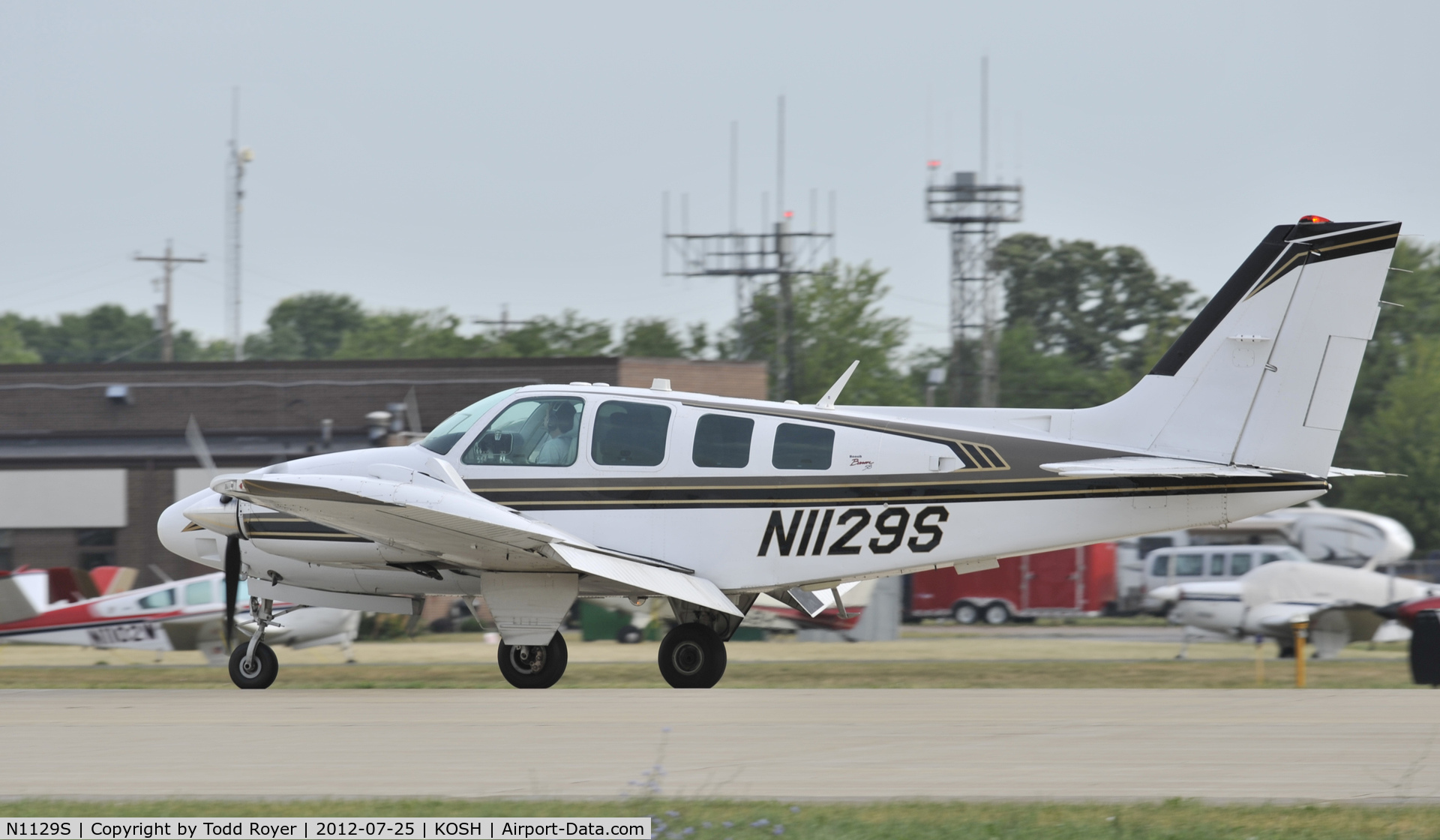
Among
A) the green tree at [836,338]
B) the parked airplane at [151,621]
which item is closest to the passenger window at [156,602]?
the parked airplane at [151,621]

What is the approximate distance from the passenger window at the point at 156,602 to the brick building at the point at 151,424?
11.6m

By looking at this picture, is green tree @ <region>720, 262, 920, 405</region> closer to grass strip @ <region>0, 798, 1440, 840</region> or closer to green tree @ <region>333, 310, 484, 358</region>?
green tree @ <region>333, 310, 484, 358</region>

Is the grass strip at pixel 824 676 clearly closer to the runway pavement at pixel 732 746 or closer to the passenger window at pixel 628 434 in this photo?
the passenger window at pixel 628 434

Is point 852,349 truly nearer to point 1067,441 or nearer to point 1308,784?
point 1067,441

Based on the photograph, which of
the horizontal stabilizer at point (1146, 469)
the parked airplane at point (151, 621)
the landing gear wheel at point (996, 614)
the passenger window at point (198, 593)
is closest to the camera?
the horizontal stabilizer at point (1146, 469)

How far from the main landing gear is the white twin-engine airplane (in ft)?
2.93

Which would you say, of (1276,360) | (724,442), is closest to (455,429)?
(724,442)

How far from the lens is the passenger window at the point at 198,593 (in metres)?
22.4

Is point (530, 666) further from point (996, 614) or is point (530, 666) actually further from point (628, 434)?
point (996, 614)

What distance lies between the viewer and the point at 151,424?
34.9m

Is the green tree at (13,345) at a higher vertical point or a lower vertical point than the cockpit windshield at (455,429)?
higher

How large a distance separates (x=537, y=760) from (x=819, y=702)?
424cm

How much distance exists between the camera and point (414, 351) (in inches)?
3076

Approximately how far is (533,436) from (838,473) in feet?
9.81
